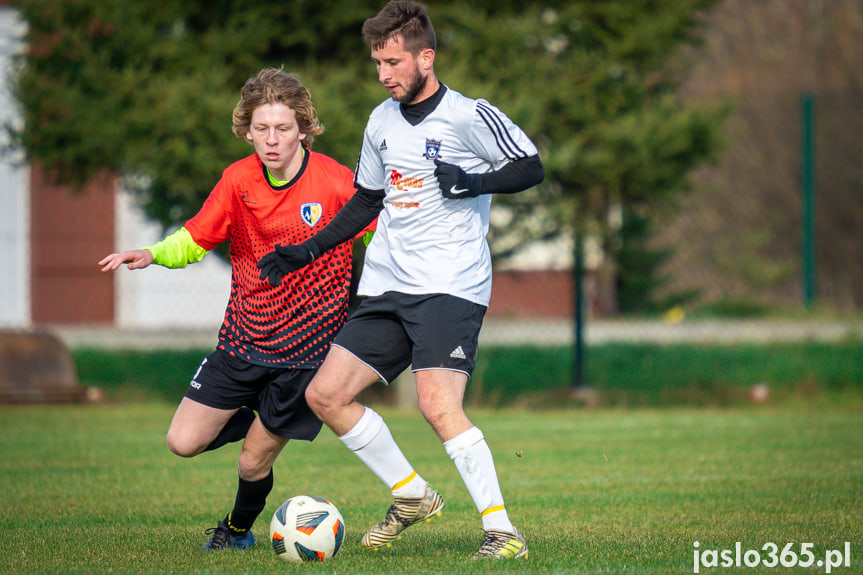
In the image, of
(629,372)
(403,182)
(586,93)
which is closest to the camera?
(403,182)

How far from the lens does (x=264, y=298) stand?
503 centimetres

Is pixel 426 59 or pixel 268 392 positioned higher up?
pixel 426 59

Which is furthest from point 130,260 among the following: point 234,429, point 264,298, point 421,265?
point 421,265

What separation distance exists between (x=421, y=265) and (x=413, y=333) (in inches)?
10.9

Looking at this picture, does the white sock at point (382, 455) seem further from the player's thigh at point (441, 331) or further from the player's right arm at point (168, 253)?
the player's right arm at point (168, 253)

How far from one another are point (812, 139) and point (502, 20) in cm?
498

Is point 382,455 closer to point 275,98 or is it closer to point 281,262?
point 281,262

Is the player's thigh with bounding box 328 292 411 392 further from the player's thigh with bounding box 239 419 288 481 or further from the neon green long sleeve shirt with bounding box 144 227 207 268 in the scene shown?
the neon green long sleeve shirt with bounding box 144 227 207 268

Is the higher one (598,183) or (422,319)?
(598,183)

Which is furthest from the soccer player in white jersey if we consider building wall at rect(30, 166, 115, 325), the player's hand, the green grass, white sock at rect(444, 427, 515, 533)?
building wall at rect(30, 166, 115, 325)

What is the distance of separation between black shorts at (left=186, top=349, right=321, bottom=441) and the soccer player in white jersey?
25cm

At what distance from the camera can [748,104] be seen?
16422 millimetres

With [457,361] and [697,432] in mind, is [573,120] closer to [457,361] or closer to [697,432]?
[697,432]

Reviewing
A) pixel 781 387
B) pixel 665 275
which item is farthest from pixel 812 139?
pixel 781 387
